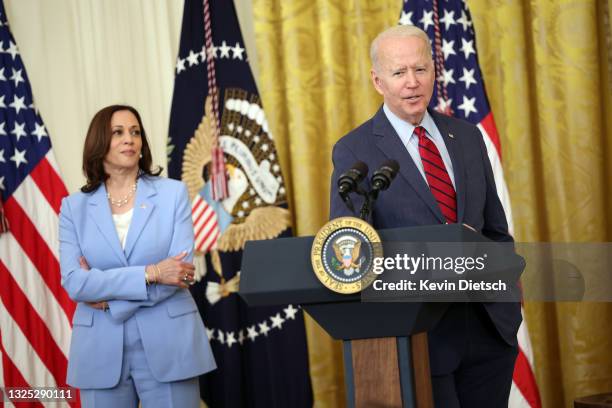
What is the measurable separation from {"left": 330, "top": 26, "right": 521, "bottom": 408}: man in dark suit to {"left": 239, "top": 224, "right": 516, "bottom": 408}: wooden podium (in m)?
0.33

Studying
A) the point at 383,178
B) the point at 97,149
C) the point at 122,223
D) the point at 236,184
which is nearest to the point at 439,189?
the point at 383,178

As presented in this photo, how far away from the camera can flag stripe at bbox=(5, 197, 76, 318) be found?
438cm

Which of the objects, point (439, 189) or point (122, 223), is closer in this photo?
point (439, 189)

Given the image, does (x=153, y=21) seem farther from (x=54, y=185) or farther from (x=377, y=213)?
(x=377, y=213)

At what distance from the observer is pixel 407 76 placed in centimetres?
234

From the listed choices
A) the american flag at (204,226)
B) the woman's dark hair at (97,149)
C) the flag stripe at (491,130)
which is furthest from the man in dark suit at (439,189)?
the american flag at (204,226)

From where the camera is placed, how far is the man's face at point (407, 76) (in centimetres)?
234

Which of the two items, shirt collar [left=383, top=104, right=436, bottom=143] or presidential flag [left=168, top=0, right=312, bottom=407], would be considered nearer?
shirt collar [left=383, top=104, right=436, bottom=143]

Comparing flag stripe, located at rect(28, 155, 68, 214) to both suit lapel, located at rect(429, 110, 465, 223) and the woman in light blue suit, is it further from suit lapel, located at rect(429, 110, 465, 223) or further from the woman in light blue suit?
suit lapel, located at rect(429, 110, 465, 223)

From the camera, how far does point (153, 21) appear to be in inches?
184

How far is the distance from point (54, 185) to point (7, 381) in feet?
3.59

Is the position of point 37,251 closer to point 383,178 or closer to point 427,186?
point 427,186

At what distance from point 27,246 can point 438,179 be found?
2877 millimetres

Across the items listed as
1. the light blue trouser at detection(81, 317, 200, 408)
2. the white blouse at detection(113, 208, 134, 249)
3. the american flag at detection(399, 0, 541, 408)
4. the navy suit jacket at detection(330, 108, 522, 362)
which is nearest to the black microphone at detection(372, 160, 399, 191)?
the navy suit jacket at detection(330, 108, 522, 362)
